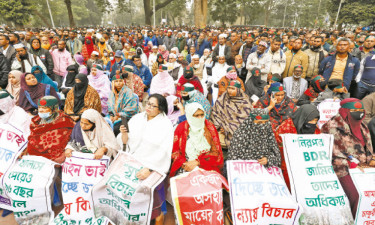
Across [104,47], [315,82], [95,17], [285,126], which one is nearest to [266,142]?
[285,126]

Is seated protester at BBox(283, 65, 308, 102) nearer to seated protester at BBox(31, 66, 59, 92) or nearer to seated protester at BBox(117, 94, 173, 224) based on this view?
seated protester at BBox(117, 94, 173, 224)

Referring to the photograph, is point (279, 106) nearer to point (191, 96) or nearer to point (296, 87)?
point (296, 87)

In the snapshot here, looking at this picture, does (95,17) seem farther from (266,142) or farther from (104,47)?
(266,142)

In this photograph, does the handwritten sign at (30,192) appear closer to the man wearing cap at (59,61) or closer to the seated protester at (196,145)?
the seated protester at (196,145)

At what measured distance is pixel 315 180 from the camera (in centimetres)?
241

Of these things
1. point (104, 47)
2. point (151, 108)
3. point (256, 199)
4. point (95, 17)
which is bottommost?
point (256, 199)

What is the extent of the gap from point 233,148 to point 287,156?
68cm

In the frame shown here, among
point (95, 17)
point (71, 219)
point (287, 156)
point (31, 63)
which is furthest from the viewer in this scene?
point (95, 17)

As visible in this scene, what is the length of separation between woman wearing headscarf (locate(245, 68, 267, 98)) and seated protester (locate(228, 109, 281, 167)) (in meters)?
2.45

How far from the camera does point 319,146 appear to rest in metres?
2.60

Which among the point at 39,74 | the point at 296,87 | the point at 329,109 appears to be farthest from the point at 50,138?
the point at 296,87

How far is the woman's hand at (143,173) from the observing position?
2365mm

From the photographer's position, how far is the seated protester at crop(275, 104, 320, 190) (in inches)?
106

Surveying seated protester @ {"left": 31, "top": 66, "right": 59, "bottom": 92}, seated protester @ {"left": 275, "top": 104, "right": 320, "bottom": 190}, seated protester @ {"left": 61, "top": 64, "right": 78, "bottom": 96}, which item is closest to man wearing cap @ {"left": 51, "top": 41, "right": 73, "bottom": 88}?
seated protester @ {"left": 61, "top": 64, "right": 78, "bottom": 96}
